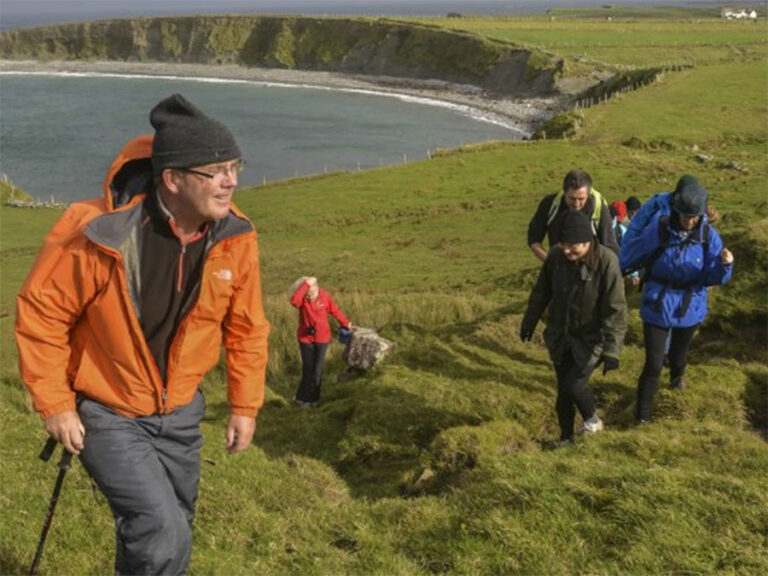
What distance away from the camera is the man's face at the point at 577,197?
8.48 m

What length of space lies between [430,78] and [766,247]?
398 feet

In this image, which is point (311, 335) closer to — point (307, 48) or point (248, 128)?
point (248, 128)

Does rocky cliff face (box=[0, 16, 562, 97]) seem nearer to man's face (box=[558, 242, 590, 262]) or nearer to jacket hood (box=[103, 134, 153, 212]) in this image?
man's face (box=[558, 242, 590, 262])

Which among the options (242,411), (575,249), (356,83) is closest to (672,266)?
(575,249)

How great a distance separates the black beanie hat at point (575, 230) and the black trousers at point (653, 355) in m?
1.86

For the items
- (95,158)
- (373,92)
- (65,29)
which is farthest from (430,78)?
(65,29)

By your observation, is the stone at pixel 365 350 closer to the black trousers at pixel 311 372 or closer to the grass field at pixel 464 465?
the grass field at pixel 464 465

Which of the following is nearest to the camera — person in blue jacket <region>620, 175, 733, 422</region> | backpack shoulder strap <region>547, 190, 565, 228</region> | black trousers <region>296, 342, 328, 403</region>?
person in blue jacket <region>620, 175, 733, 422</region>

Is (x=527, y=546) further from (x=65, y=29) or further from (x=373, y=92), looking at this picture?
(x=65, y=29)

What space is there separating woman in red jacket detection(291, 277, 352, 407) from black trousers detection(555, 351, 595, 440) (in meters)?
4.78

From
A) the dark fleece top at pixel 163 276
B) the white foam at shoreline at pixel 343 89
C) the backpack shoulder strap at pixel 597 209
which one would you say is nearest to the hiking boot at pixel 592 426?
the backpack shoulder strap at pixel 597 209

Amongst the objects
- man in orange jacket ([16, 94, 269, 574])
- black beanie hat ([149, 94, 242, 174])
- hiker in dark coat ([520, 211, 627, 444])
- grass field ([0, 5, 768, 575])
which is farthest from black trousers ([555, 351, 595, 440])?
black beanie hat ([149, 94, 242, 174])

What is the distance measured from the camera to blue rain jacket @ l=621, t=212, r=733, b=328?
26.1 feet

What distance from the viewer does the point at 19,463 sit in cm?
711
